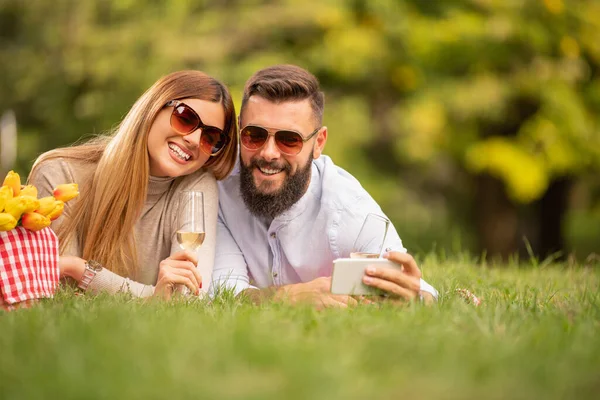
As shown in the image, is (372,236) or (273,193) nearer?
(372,236)

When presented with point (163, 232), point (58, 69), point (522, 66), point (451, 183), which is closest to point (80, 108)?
point (58, 69)

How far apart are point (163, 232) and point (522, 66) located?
22.2ft

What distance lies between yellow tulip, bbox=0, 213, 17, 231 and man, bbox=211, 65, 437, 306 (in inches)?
46.9

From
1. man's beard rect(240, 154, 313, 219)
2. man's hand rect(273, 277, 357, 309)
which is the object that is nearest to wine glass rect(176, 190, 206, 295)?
man's hand rect(273, 277, 357, 309)

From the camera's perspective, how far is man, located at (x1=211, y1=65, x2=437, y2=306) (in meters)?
4.54

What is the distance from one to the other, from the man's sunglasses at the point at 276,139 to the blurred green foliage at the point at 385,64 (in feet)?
15.1

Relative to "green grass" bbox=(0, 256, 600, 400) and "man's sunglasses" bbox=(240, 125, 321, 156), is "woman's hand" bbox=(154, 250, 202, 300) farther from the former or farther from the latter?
"man's sunglasses" bbox=(240, 125, 321, 156)

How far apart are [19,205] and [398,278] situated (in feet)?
5.97

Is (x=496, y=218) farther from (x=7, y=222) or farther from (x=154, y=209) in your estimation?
(x=7, y=222)

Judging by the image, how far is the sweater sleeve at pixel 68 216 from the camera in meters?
4.25

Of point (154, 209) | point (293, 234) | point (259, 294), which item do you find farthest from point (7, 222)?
point (293, 234)

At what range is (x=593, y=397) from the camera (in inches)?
90.9

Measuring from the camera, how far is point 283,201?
465 cm

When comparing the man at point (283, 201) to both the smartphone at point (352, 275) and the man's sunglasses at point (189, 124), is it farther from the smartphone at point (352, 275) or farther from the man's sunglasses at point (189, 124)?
the smartphone at point (352, 275)
